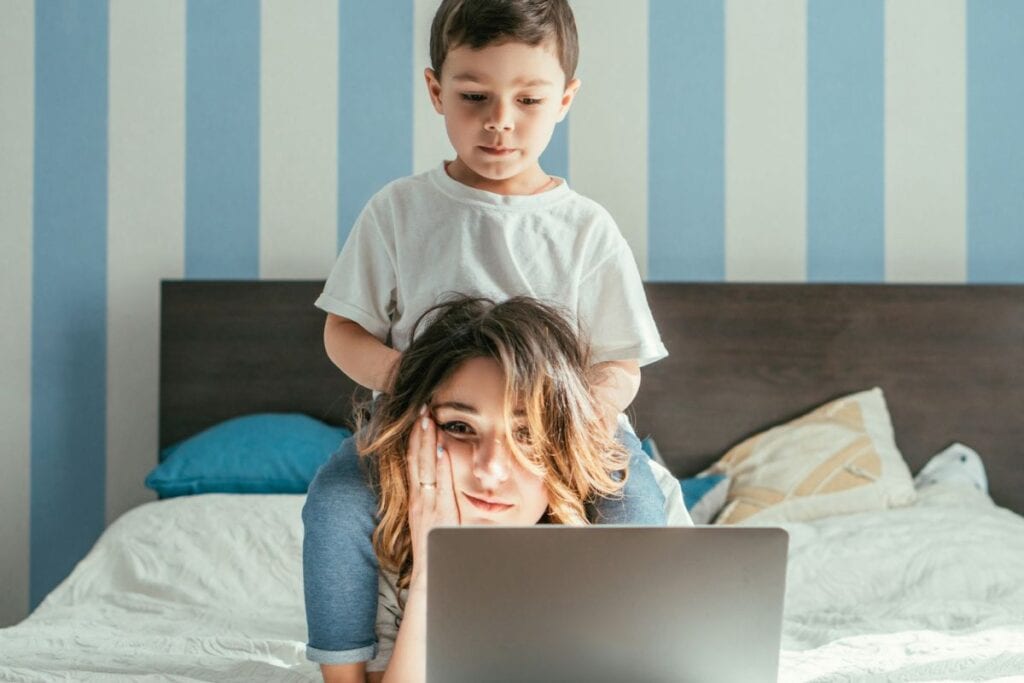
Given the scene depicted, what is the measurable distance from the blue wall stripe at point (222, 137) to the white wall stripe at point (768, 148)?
127 centimetres

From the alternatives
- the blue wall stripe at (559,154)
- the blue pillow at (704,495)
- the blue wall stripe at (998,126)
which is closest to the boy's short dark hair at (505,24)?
the blue pillow at (704,495)

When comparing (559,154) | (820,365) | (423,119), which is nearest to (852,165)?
(820,365)

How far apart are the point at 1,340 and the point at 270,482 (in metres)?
1.01

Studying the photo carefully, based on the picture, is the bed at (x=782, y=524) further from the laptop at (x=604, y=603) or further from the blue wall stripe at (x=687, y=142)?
the laptop at (x=604, y=603)

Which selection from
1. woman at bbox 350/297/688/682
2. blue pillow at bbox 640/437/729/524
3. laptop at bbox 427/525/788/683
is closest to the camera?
laptop at bbox 427/525/788/683

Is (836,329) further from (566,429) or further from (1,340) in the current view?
(1,340)

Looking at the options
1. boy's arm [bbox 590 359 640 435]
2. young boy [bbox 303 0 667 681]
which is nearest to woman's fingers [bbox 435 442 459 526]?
young boy [bbox 303 0 667 681]

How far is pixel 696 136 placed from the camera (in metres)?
2.97

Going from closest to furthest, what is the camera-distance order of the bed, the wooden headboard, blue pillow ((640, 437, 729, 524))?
the bed → blue pillow ((640, 437, 729, 524)) → the wooden headboard

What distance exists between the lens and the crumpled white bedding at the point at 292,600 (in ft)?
4.86

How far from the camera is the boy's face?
1371 millimetres

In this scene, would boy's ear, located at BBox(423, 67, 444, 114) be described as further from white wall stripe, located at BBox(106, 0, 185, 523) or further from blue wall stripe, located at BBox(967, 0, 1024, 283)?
blue wall stripe, located at BBox(967, 0, 1024, 283)

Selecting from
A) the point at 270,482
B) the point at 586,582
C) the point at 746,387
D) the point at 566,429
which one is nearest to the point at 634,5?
the point at 746,387

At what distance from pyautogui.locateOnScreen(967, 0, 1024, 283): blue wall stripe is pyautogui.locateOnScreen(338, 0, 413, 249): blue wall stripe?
147 centimetres
